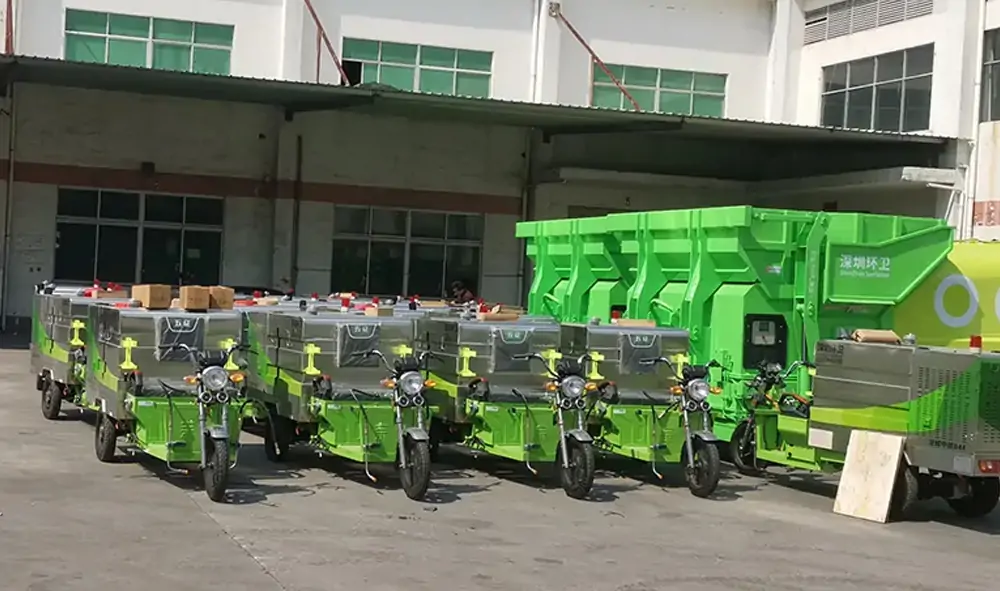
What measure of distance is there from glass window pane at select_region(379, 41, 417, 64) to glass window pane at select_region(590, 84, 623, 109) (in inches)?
178

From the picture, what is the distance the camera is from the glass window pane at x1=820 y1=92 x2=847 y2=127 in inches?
1233

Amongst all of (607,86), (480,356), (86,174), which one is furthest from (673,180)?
(480,356)

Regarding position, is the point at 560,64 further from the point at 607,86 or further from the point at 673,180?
the point at 673,180

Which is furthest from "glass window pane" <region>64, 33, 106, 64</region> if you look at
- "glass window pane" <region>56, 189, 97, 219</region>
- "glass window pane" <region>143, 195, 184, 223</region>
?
"glass window pane" <region>143, 195, 184, 223</region>

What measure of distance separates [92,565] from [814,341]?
26.8 feet

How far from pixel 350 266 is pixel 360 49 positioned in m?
4.98

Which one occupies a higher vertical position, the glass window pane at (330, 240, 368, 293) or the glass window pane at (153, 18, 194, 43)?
the glass window pane at (153, 18, 194, 43)

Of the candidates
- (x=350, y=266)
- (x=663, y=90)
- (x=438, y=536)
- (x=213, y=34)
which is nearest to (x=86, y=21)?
(x=213, y=34)

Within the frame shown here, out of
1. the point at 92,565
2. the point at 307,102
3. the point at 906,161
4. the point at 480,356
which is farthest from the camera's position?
the point at 906,161

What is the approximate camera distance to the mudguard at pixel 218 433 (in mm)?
10406

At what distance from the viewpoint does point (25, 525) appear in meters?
9.26

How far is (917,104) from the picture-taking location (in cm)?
2875

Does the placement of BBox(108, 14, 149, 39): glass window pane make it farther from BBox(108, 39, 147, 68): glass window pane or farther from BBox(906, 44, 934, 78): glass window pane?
BBox(906, 44, 934, 78): glass window pane

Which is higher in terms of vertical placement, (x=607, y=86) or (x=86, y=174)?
(x=607, y=86)
